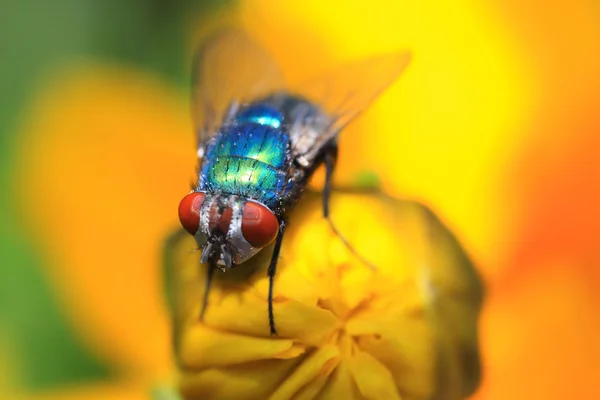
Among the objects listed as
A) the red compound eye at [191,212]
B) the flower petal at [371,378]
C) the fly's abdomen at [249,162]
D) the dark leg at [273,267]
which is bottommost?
the flower petal at [371,378]

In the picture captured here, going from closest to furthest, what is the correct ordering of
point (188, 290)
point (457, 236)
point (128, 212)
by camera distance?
1. point (188, 290)
2. point (457, 236)
3. point (128, 212)

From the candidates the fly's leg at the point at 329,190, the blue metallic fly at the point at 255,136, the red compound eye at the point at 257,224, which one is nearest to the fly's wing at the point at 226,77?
the blue metallic fly at the point at 255,136

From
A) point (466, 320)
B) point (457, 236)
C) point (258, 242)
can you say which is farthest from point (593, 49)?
point (258, 242)

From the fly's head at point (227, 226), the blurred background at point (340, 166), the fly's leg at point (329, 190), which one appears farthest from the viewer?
the blurred background at point (340, 166)

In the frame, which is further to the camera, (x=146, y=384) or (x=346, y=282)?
(x=146, y=384)

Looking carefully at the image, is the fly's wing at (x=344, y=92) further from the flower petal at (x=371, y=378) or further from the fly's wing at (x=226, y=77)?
the flower petal at (x=371, y=378)

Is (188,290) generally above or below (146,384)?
above

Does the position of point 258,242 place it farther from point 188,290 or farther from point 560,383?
point 560,383

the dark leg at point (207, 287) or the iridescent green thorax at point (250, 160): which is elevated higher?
the iridescent green thorax at point (250, 160)

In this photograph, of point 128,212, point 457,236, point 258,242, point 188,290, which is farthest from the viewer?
point 128,212
